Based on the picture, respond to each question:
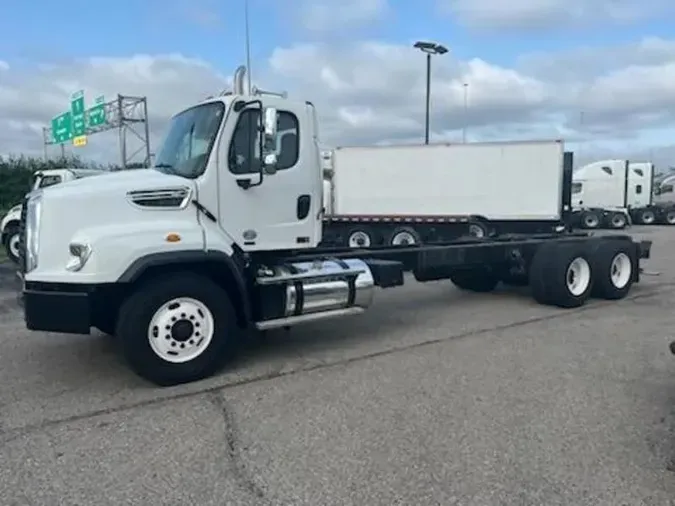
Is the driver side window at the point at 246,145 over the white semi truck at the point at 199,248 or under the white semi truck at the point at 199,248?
over

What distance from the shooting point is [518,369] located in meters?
6.03

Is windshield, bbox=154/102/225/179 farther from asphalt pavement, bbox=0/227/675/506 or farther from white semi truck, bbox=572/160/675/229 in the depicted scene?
white semi truck, bbox=572/160/675/229

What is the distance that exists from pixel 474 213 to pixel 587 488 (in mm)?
17319

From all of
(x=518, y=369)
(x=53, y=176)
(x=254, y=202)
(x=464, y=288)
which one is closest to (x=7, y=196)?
(x=53, y=176)

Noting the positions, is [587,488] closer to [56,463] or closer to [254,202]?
[56,463]

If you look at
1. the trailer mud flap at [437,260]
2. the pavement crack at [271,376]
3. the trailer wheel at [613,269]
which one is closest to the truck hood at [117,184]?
the pavement crack at [271,376]

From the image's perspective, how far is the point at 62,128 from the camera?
126ft

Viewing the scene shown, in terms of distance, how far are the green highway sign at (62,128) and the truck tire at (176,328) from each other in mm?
35385

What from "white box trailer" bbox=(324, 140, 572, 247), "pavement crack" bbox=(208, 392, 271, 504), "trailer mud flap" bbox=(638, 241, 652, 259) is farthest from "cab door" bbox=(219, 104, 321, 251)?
"white box trailer" bbox=(324, 140, 572, 247)

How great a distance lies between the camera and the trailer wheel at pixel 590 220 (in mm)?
32375

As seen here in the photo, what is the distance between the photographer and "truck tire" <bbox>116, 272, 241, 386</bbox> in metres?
5.42

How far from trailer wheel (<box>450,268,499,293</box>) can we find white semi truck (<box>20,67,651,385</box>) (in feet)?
10.9

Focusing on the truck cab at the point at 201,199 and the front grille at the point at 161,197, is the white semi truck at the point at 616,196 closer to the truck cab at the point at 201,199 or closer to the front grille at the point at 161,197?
the truck cab at the point at 201,199

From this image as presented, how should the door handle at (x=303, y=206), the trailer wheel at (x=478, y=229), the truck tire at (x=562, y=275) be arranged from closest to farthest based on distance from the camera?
1. the door handle at (x=303, y=206)
2. the truck tire at (x=562, y=275)
3. the trailer wheel at (x=478, y=229)
